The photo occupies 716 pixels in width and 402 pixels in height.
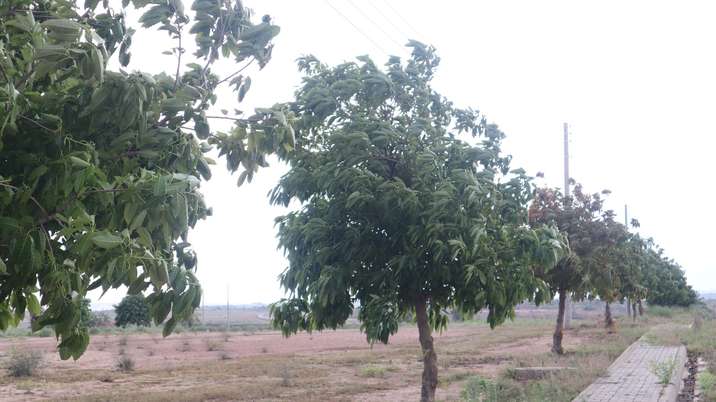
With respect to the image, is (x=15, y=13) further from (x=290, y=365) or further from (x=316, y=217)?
(x=290, y=365)

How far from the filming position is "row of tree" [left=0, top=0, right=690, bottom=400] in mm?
3094

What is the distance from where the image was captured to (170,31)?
4.05 m

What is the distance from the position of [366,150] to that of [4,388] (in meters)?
18.3

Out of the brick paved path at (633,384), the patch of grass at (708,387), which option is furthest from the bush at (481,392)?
the patch of grass at (708,387)

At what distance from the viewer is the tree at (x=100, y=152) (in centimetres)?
299

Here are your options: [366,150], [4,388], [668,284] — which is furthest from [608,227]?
[668,284]

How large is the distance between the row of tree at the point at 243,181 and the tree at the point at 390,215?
0.08 ft

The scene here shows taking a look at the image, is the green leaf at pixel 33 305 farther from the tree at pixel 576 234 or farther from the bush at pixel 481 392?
the tree at pixel 576 234

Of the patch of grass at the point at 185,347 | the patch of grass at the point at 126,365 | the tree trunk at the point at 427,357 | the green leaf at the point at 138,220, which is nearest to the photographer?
the green leaf at the point at 138,220

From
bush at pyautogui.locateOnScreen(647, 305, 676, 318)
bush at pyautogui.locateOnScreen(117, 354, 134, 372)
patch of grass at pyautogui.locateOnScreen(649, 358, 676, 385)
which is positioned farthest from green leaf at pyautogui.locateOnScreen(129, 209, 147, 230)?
bush at pyautogui.locateOnScreen(647, 305, 676, 318)

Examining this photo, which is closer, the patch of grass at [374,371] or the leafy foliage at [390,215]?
the leafy foliage at [390,215]

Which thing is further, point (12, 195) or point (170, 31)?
point (170, 31)

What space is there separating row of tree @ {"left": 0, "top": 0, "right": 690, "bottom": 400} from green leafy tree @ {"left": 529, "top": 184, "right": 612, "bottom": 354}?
1194cm

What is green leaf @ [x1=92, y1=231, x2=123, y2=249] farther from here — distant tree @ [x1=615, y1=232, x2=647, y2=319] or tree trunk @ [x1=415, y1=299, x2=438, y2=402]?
distant tree @ [x1=615, y1=232, x2=647, y2=319]
